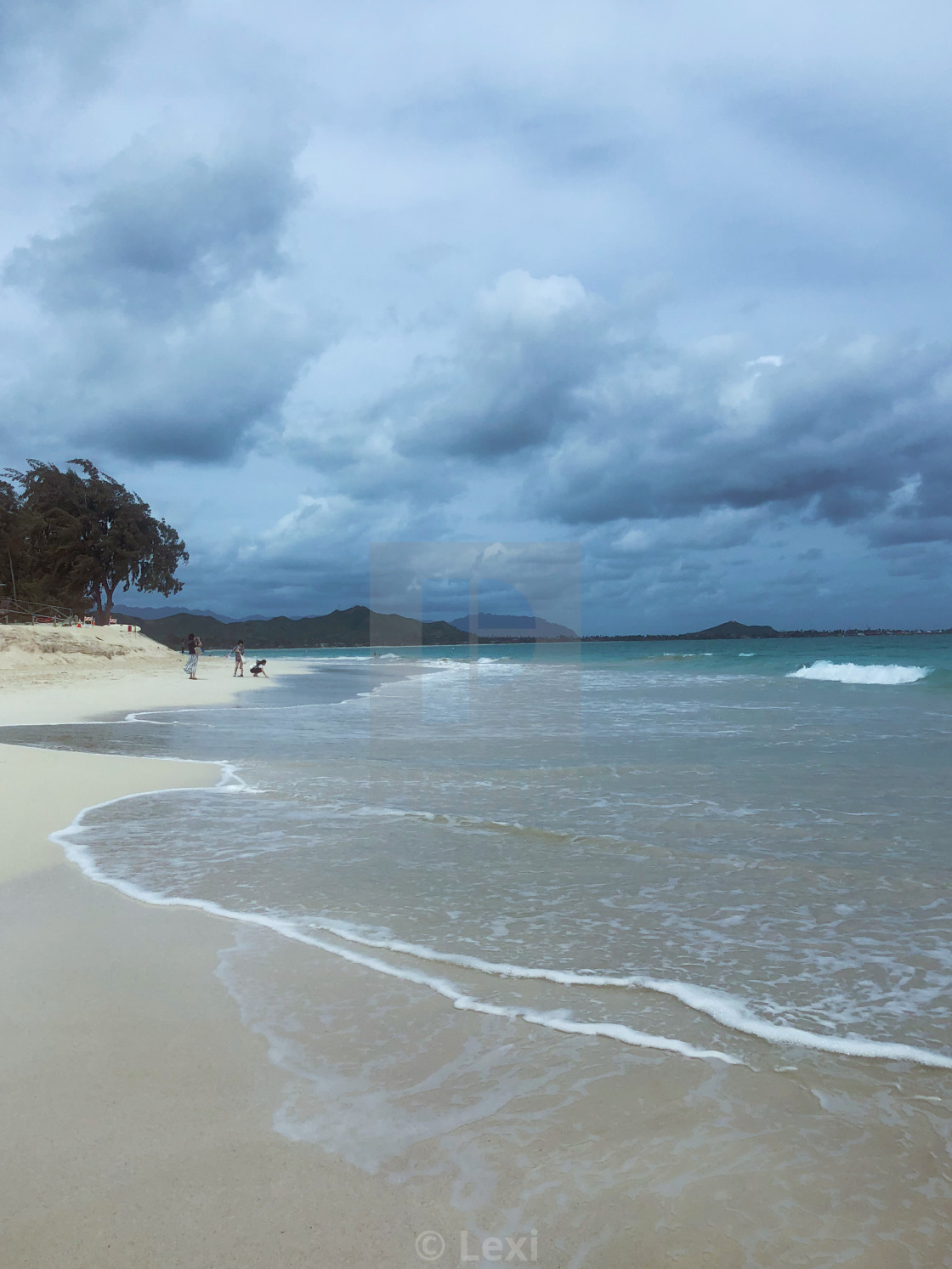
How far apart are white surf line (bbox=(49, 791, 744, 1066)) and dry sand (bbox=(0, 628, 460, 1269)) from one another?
16cm

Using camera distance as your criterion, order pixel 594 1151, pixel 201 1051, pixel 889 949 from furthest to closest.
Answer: pixel 889 949, pixel 201 1051, pixel 594 1151

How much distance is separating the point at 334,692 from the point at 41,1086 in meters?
23.1

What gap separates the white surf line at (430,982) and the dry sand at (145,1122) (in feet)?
0.52

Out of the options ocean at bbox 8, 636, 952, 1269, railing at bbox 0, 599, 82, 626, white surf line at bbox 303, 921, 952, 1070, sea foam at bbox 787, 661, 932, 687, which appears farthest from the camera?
railing at bbox 0, 599, 82, 626

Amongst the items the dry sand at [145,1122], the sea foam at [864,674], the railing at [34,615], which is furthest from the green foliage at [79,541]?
the dry sand at [145,1122]

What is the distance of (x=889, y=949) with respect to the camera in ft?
14.6

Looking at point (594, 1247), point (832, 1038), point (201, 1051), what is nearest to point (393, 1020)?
point (201, 1051)

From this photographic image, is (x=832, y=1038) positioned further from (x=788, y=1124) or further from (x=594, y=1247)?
(x=594, y=1247)

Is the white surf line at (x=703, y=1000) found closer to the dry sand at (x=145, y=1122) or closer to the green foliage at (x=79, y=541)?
the dry sand at (x=145, y=1122)

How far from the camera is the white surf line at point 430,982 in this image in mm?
3381

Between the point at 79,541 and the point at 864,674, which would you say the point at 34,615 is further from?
the point at 864,674

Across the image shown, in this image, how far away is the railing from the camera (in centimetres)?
4256

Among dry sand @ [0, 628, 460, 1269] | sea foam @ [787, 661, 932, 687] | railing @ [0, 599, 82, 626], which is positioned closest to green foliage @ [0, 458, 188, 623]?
railing @ [0, 599, 82, 626]

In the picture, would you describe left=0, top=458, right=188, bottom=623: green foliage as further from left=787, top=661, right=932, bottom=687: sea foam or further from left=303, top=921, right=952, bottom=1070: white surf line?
left=303, top=921, right=952, bottom=1070: white surf line
